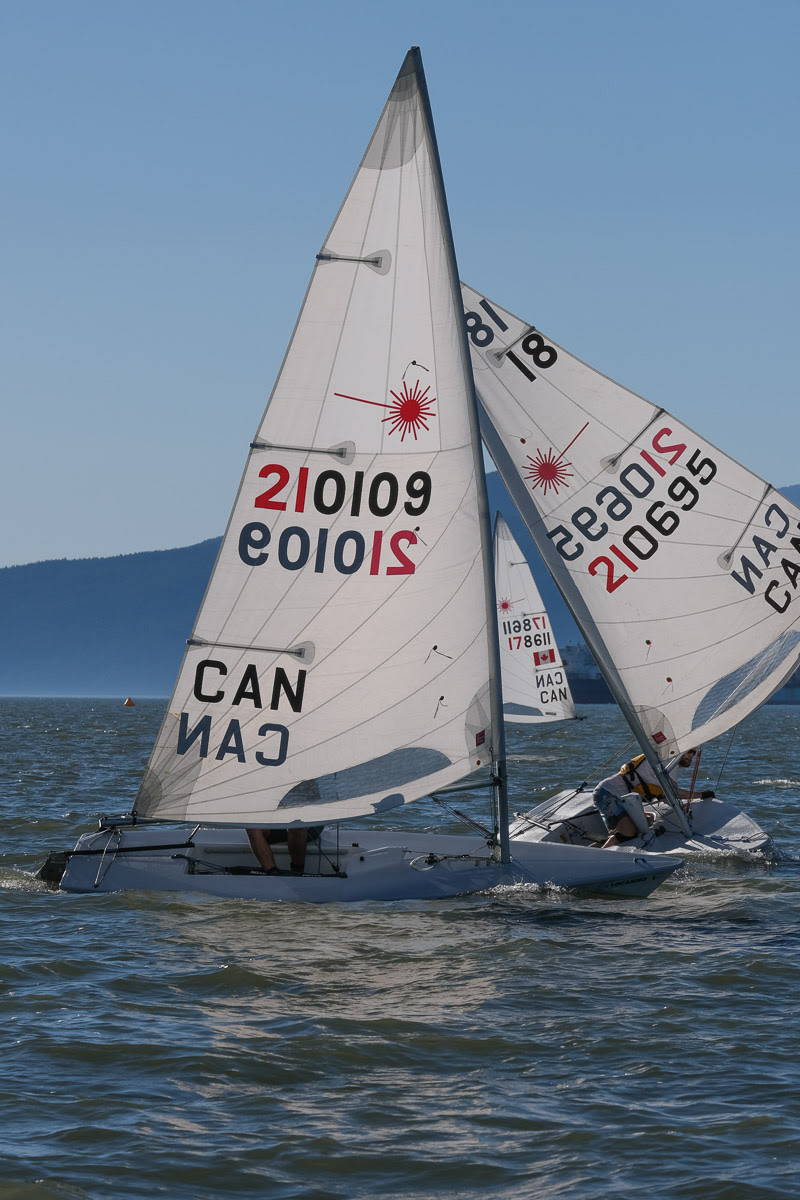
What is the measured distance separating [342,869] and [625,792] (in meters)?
4.65

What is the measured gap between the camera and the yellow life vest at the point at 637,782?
726 inches

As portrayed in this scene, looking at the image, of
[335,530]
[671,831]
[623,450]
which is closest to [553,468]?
[623,450]

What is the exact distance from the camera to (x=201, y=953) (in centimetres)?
1205

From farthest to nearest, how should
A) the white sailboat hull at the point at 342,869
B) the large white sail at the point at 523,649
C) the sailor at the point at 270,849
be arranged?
the large white sail at the point at 523,649, the sailor at the point at 270,849, the white sailboat hull at the point at 342,869

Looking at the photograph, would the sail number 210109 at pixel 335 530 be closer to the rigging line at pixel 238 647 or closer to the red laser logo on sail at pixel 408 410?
the red laser logo on sail at pixel 408 410

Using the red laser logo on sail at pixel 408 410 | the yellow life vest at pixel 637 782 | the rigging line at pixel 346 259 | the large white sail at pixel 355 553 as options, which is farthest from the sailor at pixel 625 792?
the rigging line at pixel 346 259

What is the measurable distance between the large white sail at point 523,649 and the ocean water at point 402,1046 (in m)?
18.1

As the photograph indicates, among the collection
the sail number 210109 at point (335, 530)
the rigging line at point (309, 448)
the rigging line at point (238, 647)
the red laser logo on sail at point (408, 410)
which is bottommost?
the rigging line at point (238, 647)

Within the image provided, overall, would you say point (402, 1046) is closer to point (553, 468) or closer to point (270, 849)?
point (270, 849)

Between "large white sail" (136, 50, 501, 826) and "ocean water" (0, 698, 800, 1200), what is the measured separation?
1.34 m

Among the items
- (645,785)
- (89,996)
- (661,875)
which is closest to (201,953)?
(89,996)

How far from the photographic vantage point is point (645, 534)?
680 inches

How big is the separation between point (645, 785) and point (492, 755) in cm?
514

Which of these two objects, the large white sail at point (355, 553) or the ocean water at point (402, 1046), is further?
the large white sail at point (355, 553)
